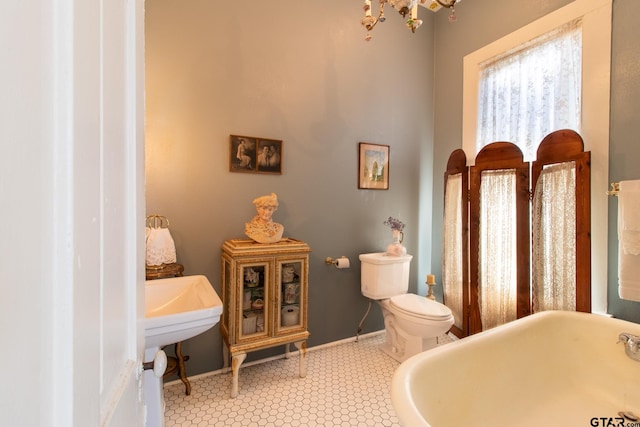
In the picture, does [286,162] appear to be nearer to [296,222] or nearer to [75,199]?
[296,222]

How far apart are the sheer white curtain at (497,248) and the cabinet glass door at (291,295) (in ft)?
4.72

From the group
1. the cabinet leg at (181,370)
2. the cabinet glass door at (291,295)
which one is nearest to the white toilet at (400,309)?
the cabinet glass door at (291,295)

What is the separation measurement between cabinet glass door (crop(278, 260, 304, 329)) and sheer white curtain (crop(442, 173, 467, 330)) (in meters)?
1.38

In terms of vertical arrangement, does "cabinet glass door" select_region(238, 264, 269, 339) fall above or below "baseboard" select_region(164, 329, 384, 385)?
above

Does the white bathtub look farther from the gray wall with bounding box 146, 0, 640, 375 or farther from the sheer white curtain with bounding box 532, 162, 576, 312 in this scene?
the gray wall with bounding box 146, 0, 640, 375

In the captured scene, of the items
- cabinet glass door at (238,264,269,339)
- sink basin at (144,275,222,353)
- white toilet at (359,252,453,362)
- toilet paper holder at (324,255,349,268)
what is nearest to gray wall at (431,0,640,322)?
white toilet at (359,252,453,362)

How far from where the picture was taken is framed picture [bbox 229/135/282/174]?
2.08m

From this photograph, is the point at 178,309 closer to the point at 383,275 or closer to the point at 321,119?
the point at 383,275

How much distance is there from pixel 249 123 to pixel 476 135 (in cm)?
195

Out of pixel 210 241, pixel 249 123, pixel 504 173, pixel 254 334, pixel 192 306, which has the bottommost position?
pixel 254 334

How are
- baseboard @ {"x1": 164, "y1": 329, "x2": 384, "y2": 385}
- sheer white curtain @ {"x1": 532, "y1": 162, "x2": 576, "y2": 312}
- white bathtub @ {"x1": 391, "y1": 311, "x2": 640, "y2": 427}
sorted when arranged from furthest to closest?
baseboard @ {"x1": 164, "y1": 329, "x2": 384, "y2": 385}, sheer white curtain @ {"x1": 532, "y1": 162, "x2": 576, "y2": 312}, white bathtub @ {"x1": 391, "y1": 311, "x2": 640, "y2": 427}

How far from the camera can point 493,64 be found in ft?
7.84

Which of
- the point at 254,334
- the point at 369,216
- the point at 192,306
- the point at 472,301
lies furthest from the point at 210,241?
the point at 472,301

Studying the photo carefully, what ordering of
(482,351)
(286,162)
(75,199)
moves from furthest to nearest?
(286,162), (482,351), (75,199)
